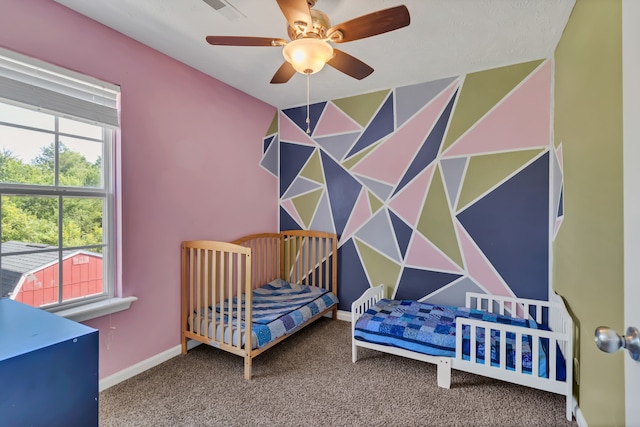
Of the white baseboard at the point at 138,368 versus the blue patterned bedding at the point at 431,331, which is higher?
the blue patterned bedding at the point at 431,331

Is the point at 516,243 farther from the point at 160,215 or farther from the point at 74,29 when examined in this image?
the point at 74,29

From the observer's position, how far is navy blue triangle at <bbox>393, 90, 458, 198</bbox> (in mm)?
2811

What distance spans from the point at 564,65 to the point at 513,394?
2165mm

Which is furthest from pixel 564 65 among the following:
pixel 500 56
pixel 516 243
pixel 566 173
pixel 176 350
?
pixel 176 350

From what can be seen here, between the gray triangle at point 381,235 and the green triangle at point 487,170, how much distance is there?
26.3 inches

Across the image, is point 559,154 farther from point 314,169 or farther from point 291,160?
point 291,160

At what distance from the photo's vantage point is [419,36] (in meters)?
2.15

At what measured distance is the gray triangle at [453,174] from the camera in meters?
2.76

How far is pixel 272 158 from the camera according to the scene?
11.8 feet

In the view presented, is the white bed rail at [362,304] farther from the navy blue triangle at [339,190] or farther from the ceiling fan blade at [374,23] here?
the ceiling fan blade at [374,23]

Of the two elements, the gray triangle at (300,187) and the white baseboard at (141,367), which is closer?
the white baseboard at (141,367)

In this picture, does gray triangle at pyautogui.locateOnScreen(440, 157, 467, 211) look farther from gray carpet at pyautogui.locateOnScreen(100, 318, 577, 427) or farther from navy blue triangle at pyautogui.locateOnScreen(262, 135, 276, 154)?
navy blue triangle at pyautogui.locateOnScreen(262, 135, 276, 154)

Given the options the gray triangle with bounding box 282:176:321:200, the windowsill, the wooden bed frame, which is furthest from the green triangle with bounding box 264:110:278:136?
the windowsill

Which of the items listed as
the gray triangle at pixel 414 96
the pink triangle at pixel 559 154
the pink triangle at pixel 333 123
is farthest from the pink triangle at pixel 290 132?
the pink triangle at pixel 559 154
